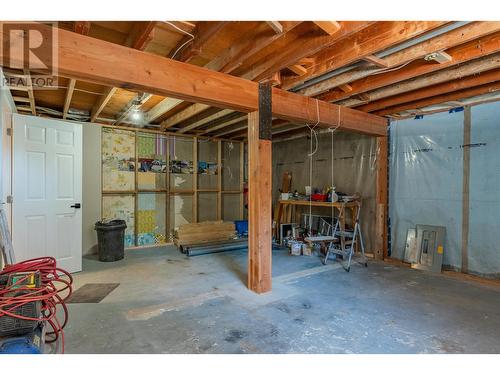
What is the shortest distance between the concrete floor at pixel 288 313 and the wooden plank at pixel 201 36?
7.86 feet

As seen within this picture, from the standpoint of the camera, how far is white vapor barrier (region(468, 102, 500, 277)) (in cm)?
358

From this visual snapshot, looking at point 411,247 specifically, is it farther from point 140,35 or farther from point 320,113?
point 140,35

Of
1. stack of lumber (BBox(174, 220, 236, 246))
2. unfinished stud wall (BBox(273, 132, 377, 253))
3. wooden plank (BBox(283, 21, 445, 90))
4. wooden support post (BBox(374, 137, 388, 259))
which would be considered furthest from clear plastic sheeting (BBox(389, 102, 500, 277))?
stack of lumber (BBox(174, 220, 236, 246))

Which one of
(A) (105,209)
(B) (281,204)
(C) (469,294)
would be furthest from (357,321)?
(A) (105,209)

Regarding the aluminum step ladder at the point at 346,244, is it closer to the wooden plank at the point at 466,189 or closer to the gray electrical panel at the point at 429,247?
the gray electrical panel at the point at 429,247

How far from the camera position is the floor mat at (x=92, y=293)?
297 centimetres

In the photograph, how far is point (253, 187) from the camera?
3.20 metres

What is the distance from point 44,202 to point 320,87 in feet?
12.9

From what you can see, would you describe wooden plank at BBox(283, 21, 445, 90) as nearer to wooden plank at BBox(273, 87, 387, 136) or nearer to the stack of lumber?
wooden plank at BBox(273, 87, 387, 136)

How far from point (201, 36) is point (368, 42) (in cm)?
146

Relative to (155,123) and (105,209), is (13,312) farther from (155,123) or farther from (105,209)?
(155,123)

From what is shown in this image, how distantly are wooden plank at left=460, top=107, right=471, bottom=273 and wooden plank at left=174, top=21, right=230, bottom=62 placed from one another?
3.64 metres

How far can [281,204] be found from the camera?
637 centimetres

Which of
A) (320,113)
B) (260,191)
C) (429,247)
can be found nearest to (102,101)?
(260,191)
